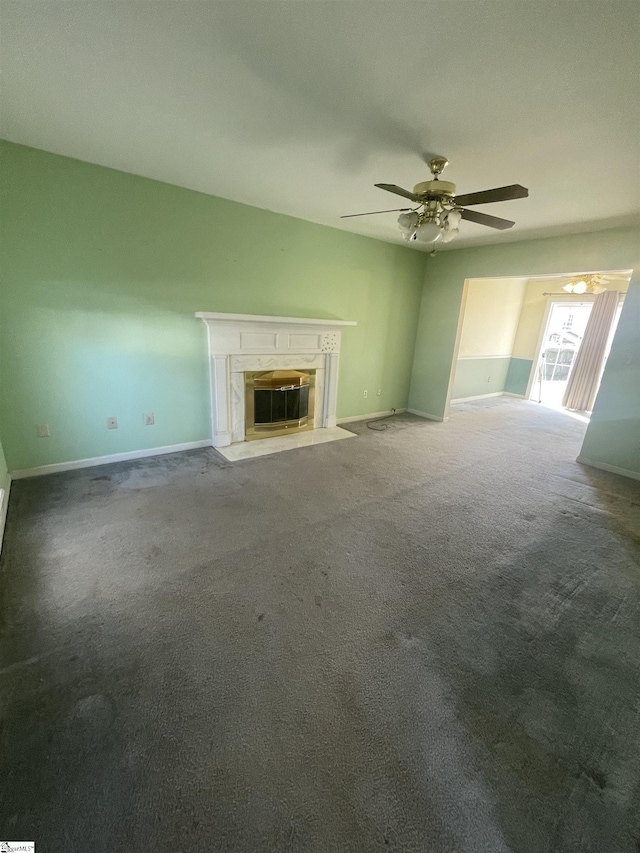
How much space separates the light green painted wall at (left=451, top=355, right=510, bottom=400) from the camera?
6.46 meters

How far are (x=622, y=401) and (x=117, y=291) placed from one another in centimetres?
510

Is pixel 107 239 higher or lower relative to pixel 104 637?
higher

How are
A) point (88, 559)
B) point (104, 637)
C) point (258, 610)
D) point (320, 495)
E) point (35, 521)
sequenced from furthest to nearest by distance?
point (320, 495), point (35, 521), point (88, 559), point (258, 610), point (104, 637)

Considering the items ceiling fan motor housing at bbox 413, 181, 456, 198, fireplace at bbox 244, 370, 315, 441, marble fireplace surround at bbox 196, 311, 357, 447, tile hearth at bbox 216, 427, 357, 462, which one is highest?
ceiling fan motor housing at bbox 413, 181, 456, 198

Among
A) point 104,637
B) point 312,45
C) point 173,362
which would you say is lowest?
point 104,637

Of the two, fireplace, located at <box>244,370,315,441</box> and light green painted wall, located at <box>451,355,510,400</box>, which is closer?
fireplace, located at <box>244,370,315,441</box>

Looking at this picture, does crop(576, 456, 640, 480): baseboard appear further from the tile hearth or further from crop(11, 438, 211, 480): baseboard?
crop(11, 438, 211, 480): baseboard

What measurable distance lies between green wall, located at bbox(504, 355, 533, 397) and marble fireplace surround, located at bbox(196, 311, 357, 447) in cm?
472

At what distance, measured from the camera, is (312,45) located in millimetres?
1376

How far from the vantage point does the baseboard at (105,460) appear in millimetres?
2859

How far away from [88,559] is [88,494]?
85 cm

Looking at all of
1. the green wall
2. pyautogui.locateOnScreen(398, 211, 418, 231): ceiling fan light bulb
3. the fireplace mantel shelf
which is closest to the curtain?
the green wall

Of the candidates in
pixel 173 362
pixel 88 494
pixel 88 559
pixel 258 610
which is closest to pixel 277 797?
pixel 258 610

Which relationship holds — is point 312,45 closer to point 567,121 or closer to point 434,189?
point 434,189
